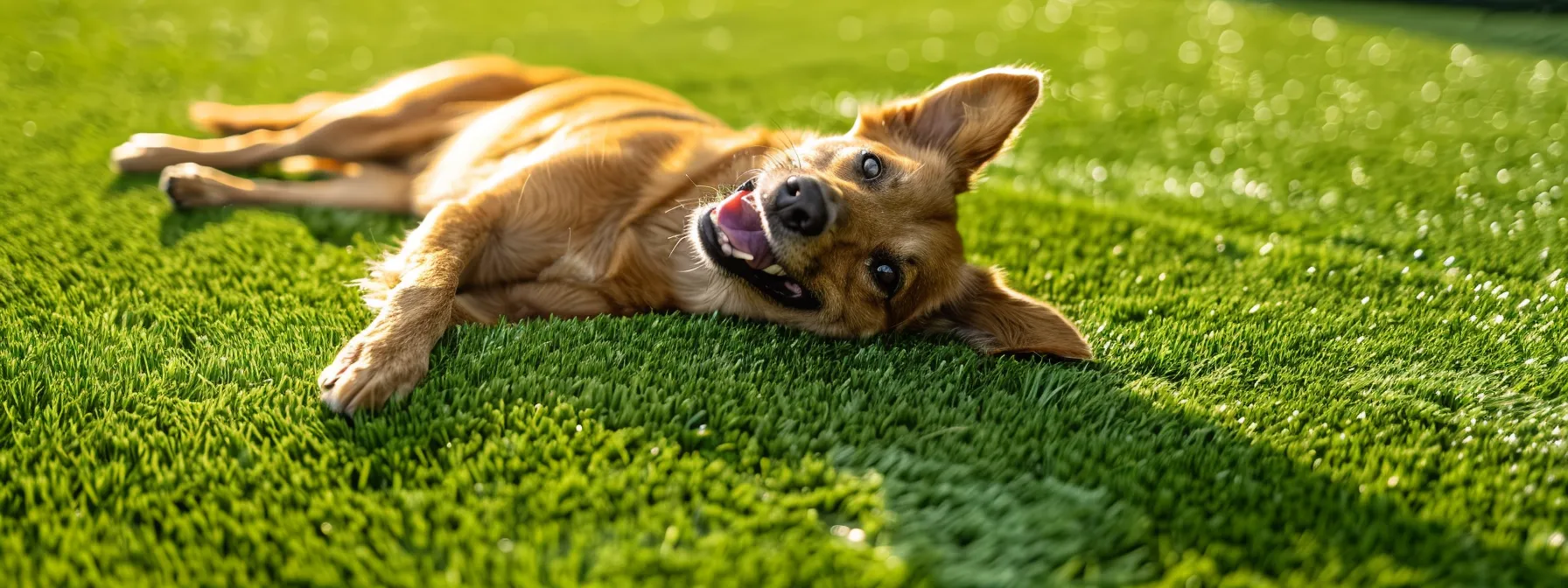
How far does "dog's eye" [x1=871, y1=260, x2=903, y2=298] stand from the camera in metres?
2.38

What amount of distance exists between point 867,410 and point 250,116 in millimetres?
3334

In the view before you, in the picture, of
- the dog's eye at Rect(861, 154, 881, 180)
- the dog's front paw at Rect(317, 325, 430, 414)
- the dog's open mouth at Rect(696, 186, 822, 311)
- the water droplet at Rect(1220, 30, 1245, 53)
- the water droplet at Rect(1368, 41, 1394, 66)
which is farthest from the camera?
the water droplet at Rect(1220, 30, 1245, 53)

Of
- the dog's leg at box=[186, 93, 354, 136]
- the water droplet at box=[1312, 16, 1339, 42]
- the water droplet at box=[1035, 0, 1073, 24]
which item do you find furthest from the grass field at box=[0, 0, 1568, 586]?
the water droplet at box=[1035, 0, 1073, 24]

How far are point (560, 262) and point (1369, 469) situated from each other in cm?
203

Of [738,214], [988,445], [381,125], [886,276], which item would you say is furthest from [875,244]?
[381,125]

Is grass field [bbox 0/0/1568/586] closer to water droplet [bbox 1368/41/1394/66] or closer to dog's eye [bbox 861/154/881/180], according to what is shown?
dog's eye [bbox 861/154/881/180]

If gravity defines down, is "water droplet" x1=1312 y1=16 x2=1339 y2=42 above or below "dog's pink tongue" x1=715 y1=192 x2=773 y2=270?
above

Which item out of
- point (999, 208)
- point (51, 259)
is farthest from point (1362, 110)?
point (51, 259)

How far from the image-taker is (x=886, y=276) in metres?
2.38

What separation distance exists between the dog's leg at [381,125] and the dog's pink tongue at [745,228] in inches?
66.2

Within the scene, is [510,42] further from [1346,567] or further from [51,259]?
[1346,567]

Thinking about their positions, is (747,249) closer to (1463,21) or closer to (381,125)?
(381,125)

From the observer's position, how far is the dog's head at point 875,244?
2.24 m

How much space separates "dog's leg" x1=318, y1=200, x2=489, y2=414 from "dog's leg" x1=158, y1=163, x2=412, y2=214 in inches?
34.0
